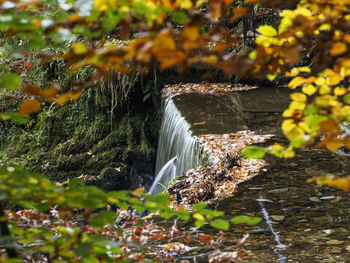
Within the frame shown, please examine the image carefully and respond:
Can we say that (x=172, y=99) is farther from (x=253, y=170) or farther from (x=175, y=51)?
(x=175, y=51)

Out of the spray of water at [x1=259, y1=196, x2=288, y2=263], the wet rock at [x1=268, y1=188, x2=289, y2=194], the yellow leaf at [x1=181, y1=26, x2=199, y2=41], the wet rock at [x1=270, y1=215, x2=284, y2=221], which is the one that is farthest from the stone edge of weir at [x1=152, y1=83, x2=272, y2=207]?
the yellow leaf at [x1=181, y1=26, x2=199, y2=41]

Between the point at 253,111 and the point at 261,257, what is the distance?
451 centimetres

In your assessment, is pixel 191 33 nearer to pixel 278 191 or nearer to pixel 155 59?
pixel 155 59

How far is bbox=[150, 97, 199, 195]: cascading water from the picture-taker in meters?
6.16

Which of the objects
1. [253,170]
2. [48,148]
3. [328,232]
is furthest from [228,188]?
[48,148]

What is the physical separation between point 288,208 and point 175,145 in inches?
135

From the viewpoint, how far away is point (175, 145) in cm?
718

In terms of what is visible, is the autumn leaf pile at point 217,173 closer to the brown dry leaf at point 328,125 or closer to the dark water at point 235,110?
the dark water at point 235,110

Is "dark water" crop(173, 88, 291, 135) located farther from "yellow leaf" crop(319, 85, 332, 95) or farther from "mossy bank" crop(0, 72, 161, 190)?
"yellow leaf" crop(319, 85, 332, 95)

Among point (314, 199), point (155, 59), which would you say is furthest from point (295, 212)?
point (155, 59)

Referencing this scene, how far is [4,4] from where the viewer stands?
134 centimetres

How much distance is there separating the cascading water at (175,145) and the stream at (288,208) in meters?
0.07

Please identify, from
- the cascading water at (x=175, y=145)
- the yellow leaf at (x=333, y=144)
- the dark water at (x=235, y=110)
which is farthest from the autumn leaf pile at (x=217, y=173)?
the yellow leaf at (x=333, y=144)

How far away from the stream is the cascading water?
75mm
